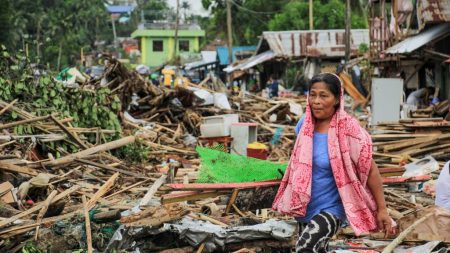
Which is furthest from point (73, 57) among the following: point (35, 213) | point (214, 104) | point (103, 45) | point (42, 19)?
point (35, 213)

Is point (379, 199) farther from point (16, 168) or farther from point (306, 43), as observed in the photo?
point (306, 43)

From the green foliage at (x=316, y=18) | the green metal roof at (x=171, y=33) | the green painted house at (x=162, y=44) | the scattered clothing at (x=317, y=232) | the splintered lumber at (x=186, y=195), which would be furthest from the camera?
the green painted house at (x=162, y=44)

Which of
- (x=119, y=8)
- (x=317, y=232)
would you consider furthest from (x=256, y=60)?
(x=119, y=8)

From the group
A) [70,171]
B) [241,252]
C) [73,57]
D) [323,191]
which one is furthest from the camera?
[73,57]

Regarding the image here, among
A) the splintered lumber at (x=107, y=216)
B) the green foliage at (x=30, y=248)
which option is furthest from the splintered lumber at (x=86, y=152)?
the green foliage at (x=30, y=248)

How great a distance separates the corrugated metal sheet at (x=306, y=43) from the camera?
33.9 meters

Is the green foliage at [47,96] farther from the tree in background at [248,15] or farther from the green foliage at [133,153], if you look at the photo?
the tree in background at [248,15]

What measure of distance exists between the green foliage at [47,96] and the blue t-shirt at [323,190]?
6123mm

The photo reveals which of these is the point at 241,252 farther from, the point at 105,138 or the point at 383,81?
the point at 383,81

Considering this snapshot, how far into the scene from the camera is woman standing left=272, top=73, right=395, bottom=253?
420cm

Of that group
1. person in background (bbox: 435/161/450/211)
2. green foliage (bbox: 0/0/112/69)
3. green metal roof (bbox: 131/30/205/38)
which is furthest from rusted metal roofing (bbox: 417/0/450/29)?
green metal roof (bbox: 131/30/205/38)

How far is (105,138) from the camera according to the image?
11430 millimetres

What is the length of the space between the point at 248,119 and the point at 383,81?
3.57 metres

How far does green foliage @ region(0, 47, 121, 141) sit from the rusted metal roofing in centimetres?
868
